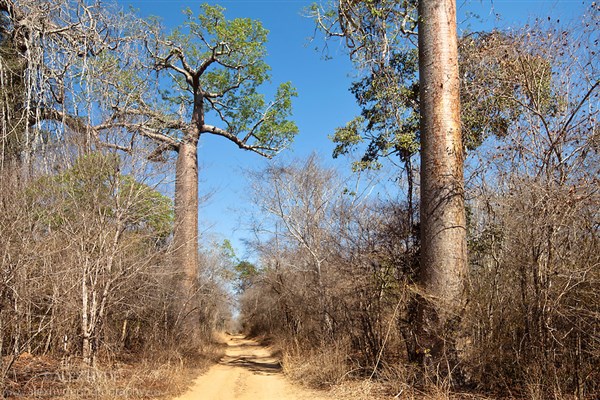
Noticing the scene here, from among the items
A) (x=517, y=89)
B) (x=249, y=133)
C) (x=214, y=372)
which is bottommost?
(x=214, y=372)

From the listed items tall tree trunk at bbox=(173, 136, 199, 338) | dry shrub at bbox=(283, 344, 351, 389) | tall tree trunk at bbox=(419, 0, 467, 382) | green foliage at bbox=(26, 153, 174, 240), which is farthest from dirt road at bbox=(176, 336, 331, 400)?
green foliage at bbox=(26, 153, 174, 240)

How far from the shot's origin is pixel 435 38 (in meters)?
5.71

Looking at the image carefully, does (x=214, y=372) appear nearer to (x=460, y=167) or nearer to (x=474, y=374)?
(x=474, y=374)

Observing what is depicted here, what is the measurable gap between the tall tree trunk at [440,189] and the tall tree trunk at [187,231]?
630 centimetres

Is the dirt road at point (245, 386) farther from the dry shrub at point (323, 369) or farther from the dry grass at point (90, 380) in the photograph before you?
the dry grass at point (90, 380)

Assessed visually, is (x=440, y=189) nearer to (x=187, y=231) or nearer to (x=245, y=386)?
(x=245, y=386)

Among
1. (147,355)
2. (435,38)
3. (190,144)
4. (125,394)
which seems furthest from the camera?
(190,144)

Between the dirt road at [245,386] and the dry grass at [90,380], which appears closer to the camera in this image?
the dry grass at [90,380]

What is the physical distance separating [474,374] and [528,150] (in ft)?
8.12

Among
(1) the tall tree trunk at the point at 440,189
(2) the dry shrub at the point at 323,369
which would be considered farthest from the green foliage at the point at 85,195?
(1) the tall tree trunk at the point at 440,189

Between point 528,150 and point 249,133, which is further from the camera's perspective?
point 249,133

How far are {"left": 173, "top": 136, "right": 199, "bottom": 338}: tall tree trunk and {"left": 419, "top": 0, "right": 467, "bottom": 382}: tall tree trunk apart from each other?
6295mm

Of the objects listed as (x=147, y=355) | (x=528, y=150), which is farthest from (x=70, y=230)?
(x=528, y=150)

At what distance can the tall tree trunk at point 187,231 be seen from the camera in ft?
34.0
